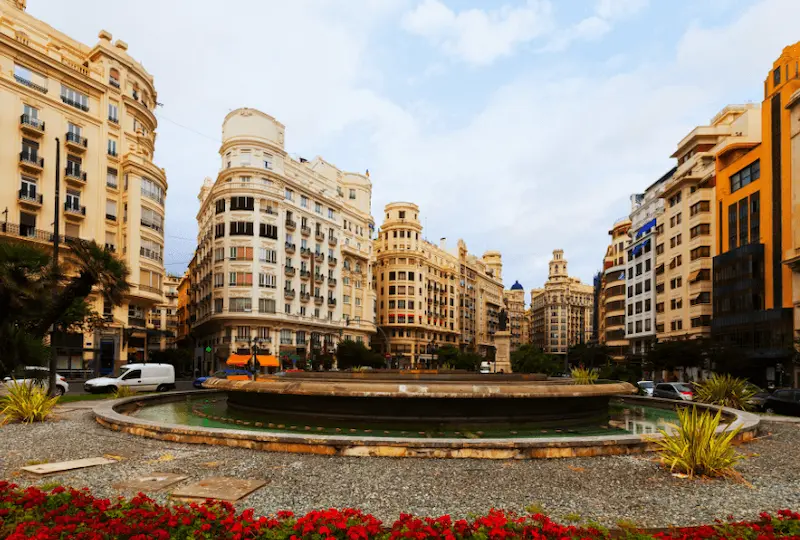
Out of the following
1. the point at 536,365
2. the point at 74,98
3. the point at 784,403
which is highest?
the point at 74,98

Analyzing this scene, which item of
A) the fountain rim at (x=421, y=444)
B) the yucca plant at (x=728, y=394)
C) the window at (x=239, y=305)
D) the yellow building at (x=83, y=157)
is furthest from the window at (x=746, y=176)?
the yellow building at (x=83, y=157)

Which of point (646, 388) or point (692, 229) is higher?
point (692, 229)

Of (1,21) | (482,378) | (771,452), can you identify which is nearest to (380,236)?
(1,21)

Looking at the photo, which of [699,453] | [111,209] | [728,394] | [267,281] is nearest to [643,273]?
[267,281]

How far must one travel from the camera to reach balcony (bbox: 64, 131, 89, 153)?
45656 millimetres

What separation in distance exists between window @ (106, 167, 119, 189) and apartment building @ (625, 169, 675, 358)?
64.7 m

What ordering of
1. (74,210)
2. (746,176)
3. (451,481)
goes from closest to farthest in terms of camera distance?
1. (451,481)
2. (74,210)
3. (746,176)

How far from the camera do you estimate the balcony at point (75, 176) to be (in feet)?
149

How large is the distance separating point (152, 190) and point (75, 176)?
7.37 metres

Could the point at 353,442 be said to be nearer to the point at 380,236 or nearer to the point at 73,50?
the point at 73,50

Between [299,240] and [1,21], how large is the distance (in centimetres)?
3749

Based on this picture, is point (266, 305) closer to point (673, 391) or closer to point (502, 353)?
point (502, 353)

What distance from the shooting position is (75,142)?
151 feet

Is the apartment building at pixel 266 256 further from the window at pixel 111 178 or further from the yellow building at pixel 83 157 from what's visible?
the window at pixel 111 178
